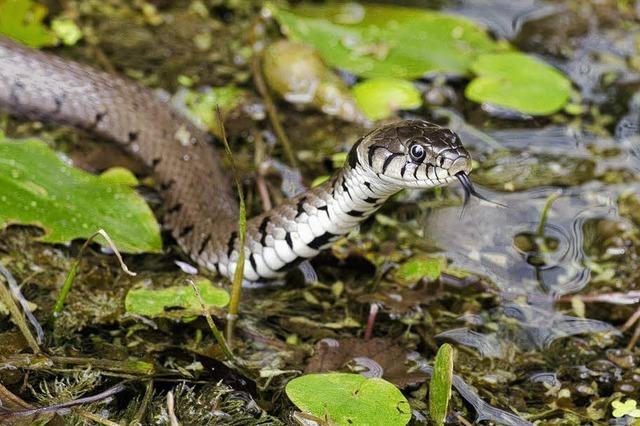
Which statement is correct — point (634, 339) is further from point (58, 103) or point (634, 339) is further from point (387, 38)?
point (58, 103)

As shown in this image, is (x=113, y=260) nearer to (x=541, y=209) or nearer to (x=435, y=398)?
(x=435, y=398)

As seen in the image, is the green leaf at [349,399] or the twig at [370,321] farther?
the twig at [370,321]

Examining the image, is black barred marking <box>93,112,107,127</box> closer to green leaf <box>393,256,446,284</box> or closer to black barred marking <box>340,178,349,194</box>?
black barred marking <box>340,178,349,194</box>

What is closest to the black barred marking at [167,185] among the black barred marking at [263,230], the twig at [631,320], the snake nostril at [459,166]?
the black barred marking at [263,230]

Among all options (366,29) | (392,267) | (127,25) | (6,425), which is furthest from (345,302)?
(127,25)

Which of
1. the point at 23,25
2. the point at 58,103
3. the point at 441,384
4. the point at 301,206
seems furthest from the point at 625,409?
the point at 23,25

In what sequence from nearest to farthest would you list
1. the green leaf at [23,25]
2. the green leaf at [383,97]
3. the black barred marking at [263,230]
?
1. the black barred marking at [263,230]
2. the green leaf at [383,97]
3. the green leaf at [23,25]

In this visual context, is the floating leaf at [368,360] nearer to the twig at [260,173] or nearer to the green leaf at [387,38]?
the twig at [260,173]

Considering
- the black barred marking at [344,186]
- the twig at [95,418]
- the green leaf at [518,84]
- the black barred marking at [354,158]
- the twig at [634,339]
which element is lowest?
the twig at [634,339]
